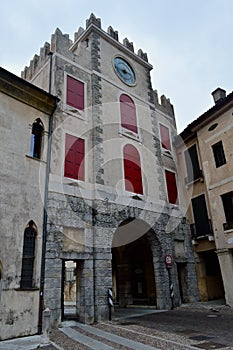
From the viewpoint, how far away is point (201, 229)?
15297 mm

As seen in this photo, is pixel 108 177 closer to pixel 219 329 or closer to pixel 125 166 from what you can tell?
pixel 125 166

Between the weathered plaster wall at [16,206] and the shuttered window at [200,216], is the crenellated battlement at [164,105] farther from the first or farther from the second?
the weathered plaster wall at [16,206]

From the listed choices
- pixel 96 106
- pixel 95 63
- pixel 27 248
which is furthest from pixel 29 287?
pixel 95 63

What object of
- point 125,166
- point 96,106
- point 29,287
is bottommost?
point 29,287

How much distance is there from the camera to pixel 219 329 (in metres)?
8.02

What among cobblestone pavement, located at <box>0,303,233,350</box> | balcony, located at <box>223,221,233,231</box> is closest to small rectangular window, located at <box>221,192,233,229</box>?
balcony, located at <box>223,221,233,231</box>

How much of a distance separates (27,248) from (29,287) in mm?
1225

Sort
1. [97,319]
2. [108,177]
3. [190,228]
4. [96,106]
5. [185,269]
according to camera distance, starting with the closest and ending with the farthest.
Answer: [97,319] < [108,177] < [96,106] < [185,269] < [190,228]

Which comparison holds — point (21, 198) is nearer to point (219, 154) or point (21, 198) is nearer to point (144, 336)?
point (144, 336)

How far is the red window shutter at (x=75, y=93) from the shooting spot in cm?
1318

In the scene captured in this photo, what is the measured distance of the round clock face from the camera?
16.7 m

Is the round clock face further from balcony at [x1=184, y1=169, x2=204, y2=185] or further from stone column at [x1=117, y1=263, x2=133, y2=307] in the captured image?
stone column at [x1=117, y1=263, x2=133, y2=307]

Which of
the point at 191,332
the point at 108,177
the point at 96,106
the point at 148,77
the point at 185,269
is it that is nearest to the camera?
the point at 191,332

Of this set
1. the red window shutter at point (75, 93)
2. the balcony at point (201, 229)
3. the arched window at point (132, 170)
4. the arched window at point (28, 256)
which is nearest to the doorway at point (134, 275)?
the balcony at point (201, 229)
